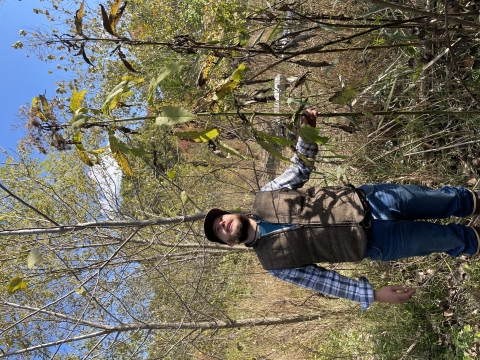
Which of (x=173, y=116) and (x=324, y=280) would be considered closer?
(x=173, y=116)

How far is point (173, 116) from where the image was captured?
47.8 inches

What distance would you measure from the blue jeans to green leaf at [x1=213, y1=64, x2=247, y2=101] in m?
1.13

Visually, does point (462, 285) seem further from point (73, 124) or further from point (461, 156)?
point (73, 124)

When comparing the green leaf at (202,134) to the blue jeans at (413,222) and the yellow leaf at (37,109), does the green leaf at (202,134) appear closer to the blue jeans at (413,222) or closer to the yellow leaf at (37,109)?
the yellow leaf at (37,109)

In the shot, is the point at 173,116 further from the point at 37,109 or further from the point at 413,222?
the point at 413,222

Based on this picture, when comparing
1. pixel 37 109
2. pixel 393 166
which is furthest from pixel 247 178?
pixel 37 109

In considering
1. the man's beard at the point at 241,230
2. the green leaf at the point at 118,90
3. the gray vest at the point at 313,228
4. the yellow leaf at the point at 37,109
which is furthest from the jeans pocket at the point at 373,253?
the yellow leaf at the point at 37,109

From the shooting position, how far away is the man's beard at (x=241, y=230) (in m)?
2.02

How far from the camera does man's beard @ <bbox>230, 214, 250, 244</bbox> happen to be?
2.02 metres

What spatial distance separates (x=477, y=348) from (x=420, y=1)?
8.06ft

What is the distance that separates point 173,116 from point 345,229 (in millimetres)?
1139

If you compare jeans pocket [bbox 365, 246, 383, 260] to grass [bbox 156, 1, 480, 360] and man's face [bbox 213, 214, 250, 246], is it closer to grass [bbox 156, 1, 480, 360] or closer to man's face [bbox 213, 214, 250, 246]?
grass [bbox 156, 1, 480, 360]

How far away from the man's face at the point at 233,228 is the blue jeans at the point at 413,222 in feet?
2.17

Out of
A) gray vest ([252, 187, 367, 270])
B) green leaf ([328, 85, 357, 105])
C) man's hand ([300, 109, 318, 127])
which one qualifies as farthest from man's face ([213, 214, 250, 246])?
green leaf ([328, 85, 357, 105])
